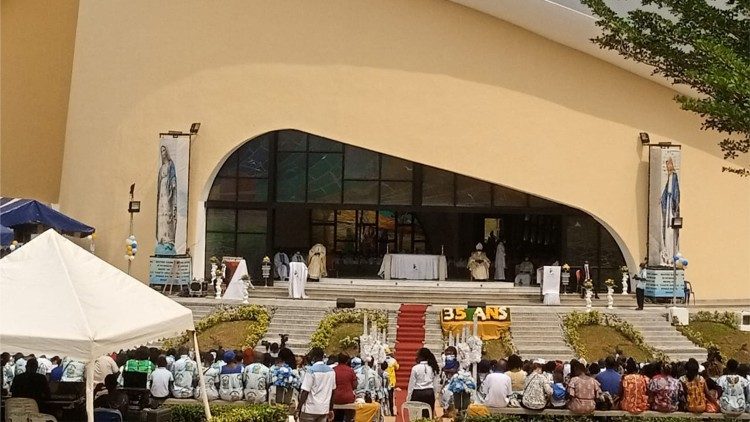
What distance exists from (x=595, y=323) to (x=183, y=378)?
11.7 meters

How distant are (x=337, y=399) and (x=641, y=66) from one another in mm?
17152

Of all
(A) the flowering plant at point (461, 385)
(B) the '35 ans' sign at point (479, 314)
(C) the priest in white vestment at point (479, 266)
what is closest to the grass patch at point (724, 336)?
(B) the '35 ans' sign at point (479, 314)

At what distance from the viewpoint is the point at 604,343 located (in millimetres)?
22969

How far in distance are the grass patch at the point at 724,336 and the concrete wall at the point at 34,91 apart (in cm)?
1880

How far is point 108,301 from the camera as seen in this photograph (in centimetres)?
1184

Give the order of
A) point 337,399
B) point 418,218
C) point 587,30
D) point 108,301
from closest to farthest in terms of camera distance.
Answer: point 108,301 < point 337,399 < point 587,30 < point 418,218

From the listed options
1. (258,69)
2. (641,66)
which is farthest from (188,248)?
(641,66)

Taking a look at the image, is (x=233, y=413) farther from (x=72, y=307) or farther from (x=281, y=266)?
(x=281, y=266)

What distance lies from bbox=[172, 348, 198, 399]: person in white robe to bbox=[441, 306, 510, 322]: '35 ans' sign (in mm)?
9040

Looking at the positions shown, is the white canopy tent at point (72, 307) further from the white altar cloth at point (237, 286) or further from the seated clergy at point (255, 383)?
the white altar cloth at point (237, 286)

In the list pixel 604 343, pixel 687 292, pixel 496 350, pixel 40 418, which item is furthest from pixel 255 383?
pixel 687 292

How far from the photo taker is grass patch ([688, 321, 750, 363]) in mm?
22911

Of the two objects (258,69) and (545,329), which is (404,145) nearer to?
(258,69)

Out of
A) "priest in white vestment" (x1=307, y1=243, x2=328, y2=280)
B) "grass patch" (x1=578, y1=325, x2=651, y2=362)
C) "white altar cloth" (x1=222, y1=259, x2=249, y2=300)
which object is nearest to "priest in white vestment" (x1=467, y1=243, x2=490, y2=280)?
"priest in white vestment" (x1=307, y1=243, x2=328, y2=280)
